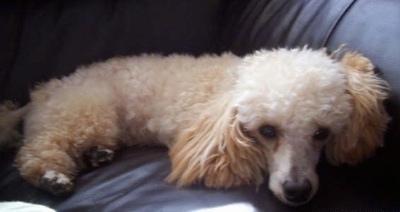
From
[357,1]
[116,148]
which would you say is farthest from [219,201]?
[357,1]

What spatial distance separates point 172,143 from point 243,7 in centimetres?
48

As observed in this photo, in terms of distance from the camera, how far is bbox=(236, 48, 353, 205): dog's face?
1.08 m

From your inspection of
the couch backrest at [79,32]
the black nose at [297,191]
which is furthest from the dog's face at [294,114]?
the couch backrest at [79,32]

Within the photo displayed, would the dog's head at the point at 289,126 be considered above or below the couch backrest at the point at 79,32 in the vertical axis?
below

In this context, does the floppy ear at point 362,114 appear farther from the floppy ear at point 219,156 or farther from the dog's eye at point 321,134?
the floppy ear at point 219,156

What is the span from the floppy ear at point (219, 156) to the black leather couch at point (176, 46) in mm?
27

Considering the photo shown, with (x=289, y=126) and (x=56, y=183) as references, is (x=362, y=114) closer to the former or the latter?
(x=289, y=126)

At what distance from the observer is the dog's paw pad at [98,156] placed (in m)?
1.29

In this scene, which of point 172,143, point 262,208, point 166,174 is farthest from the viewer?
point 172,143

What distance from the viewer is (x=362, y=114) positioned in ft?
3.68

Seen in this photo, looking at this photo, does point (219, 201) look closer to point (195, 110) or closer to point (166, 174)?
point (166, 174)

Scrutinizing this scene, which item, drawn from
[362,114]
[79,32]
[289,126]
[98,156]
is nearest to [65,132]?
[98,156]

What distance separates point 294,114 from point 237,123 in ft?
0.41

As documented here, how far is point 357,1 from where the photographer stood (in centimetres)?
125
